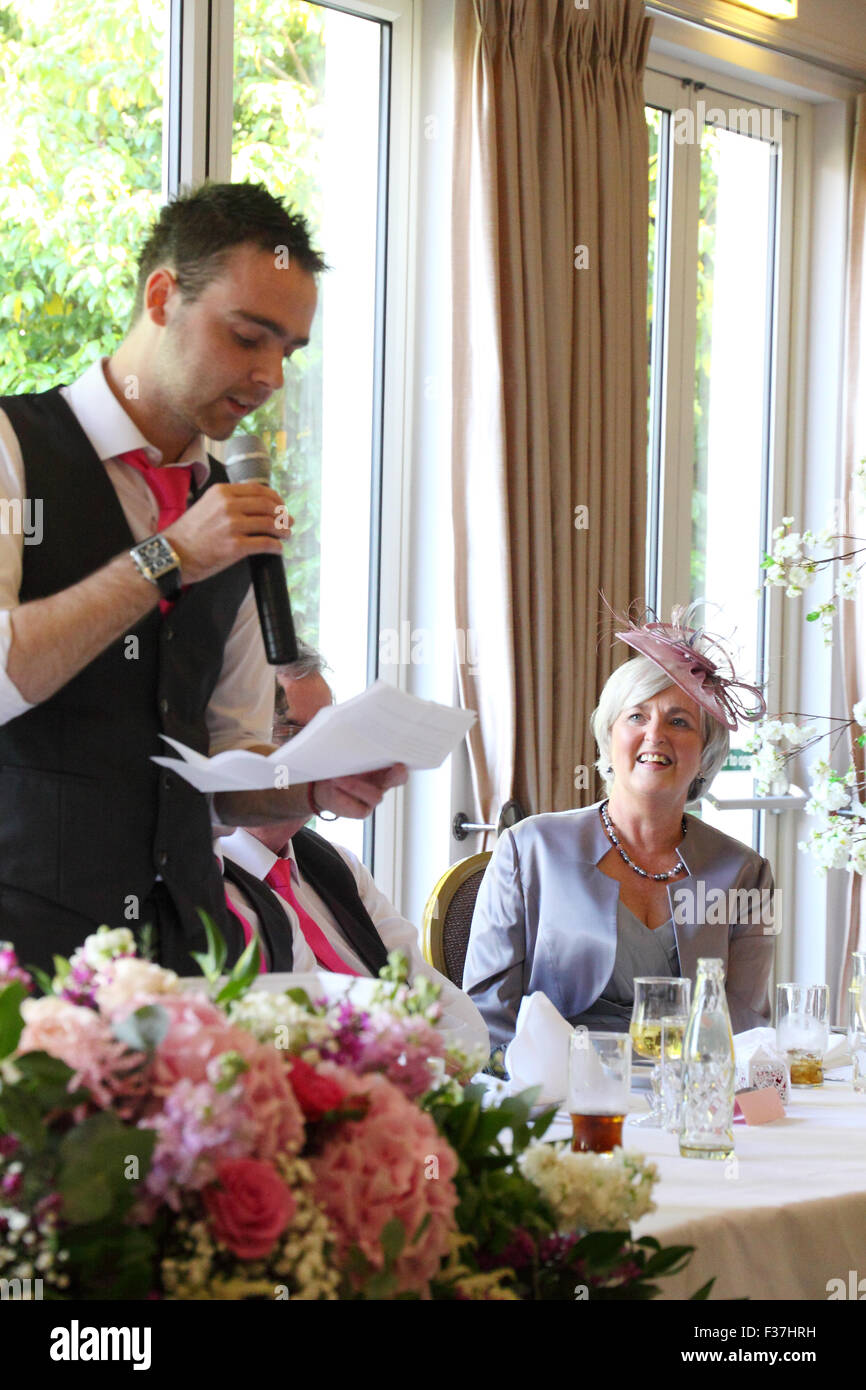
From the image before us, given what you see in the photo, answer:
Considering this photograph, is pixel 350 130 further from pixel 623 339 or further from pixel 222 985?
pixel 222 985

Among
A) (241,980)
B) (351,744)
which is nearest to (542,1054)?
(351,744)

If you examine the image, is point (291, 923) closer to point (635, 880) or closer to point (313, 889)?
point (313, 889)

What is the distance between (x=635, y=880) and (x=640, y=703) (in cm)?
32

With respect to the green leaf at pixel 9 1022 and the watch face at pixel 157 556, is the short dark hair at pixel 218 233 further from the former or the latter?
the green leaf at pixel 9 1022

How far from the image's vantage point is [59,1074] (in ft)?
2.63

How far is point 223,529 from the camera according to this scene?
1441 millimetres

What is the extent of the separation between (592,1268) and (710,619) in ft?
12.5

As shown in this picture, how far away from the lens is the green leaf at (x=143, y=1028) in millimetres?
816

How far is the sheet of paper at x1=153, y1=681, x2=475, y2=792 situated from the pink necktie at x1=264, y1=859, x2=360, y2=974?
1.03 meters

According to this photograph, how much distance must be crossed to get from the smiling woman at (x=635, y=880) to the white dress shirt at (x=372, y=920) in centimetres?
13

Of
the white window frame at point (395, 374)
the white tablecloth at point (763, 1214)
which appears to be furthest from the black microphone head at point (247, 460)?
the white window frame at point (395, 374)

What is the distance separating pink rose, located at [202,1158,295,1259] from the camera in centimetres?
78
